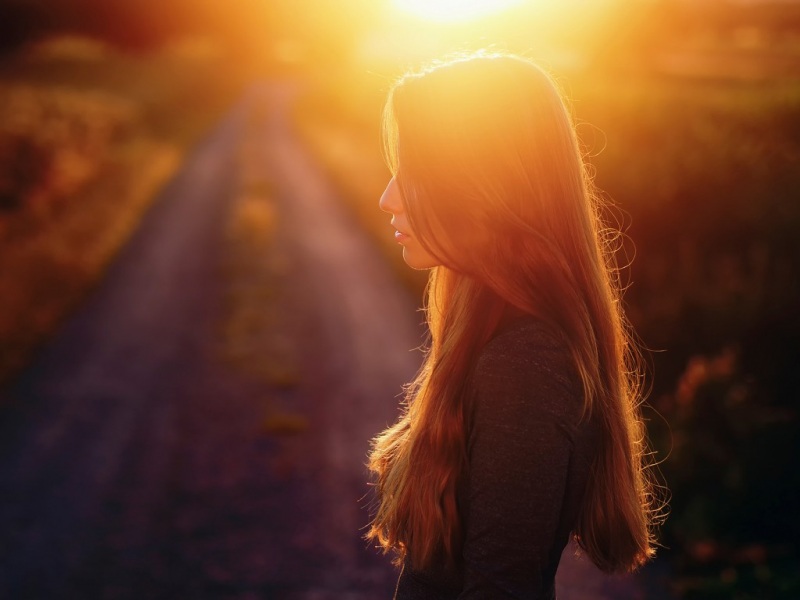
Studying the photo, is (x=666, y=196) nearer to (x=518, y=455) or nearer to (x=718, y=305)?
(x=718, y=305)

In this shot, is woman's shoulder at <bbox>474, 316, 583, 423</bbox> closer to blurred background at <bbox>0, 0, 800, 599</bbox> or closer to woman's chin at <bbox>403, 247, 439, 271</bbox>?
woman's chin at <bbox>403, 247, 439, 271</bbox>

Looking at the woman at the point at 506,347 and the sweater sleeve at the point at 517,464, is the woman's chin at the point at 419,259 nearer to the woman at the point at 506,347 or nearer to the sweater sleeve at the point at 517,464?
the woman at the point at 506,347

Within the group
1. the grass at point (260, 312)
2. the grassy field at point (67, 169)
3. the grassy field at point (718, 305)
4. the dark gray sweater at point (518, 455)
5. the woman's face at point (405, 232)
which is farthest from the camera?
the grassy field at point (67, 169)

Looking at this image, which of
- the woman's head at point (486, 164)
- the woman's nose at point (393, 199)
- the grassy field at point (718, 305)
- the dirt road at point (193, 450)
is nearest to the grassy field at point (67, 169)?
the dirt road at point (193, 450)

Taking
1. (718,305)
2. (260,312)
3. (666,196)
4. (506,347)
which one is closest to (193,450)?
(260,312)

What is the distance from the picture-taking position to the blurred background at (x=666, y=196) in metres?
4.41

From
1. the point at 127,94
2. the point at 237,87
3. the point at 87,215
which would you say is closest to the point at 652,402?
the point at 87,215

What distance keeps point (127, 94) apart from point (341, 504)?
77.5 ft

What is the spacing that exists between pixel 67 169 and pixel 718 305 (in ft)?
41.2

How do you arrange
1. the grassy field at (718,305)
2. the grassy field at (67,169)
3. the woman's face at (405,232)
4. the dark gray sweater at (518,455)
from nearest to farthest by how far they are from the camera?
the dark gray sweater at (518,455)
the woman's face at (405,232)
the grassy field at (718,305)
the grassy field at (67,169)

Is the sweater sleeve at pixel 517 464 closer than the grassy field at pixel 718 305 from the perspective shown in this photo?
Yes

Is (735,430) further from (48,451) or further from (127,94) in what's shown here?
(127,94)

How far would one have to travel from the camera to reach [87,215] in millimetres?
12797

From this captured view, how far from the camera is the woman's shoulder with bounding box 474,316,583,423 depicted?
3.84 ft
